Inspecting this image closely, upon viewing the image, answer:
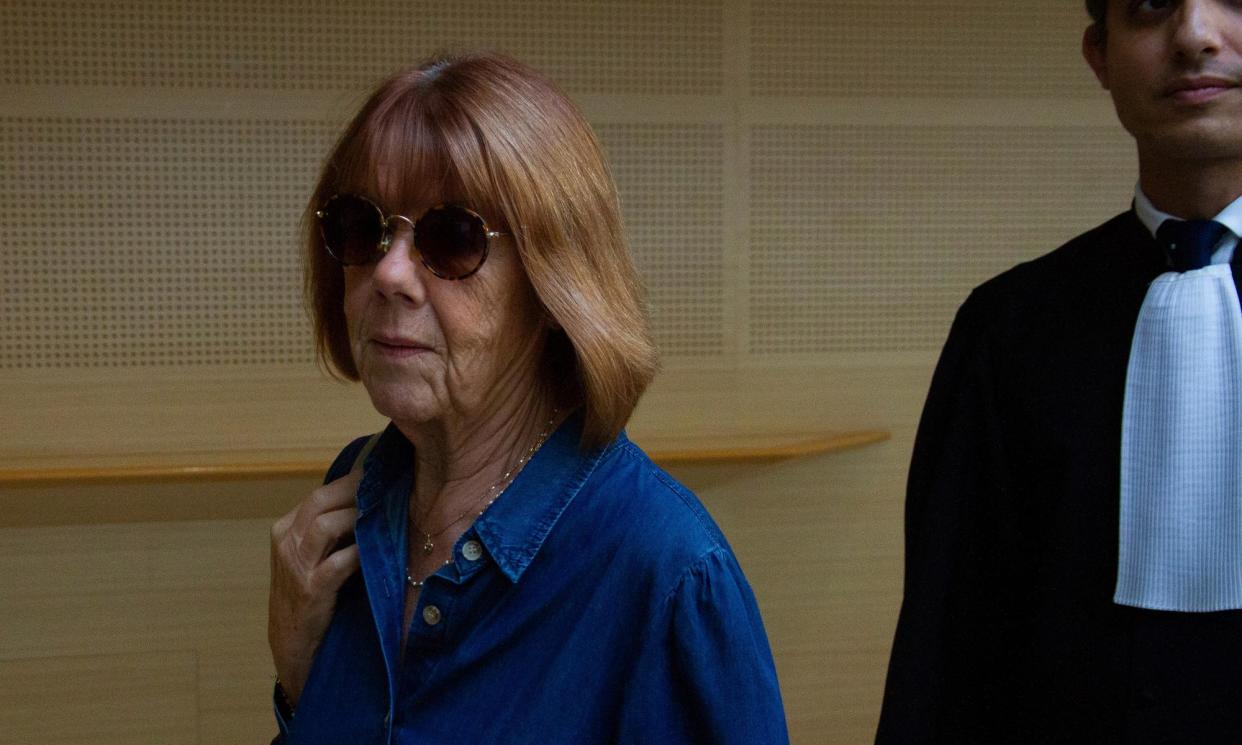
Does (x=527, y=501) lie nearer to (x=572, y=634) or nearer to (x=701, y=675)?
(x=572, y=634)

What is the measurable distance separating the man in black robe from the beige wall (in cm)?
176

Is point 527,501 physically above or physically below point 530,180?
below

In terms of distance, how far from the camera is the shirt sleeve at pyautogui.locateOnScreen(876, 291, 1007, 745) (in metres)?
1.79

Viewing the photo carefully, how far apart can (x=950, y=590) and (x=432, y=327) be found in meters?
0.87

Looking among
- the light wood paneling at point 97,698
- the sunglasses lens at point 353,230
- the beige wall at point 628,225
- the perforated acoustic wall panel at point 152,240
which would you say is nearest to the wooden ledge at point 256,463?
the beige wall at point 628,225

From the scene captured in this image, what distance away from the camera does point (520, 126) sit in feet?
4.28

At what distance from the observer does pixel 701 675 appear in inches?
48.1

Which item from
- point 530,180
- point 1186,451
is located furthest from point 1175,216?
point 530,180

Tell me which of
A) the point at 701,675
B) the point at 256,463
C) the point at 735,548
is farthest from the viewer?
the point at 735,548

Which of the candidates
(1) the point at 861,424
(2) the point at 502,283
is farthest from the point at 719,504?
(2) the point at 502,283

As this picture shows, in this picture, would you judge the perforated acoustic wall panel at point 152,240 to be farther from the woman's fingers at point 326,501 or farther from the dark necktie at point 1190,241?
the dark necktie at point 1190,241

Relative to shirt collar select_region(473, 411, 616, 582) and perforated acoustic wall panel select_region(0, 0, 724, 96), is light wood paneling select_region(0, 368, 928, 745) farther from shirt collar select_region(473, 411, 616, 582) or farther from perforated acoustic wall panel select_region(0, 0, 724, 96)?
shirt collar select_region(473, 411, 616, 582)

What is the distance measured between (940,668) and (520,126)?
3.23 ft

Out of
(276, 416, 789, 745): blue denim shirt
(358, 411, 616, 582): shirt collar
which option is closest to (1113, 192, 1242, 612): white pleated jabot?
(276, 416, 789, 745): blue denim shirt
